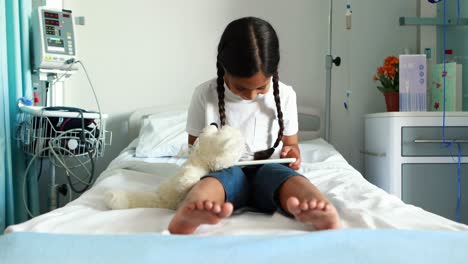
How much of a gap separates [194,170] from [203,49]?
1.56 m

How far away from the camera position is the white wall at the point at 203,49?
2.47 metres

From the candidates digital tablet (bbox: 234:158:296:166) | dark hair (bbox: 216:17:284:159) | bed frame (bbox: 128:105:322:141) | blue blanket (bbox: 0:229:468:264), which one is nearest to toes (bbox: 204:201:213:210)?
blue blanket (bbox: 0:229:468:264)

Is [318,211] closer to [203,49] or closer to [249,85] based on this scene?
[249,85]

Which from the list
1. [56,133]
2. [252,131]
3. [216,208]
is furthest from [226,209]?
[56,133]

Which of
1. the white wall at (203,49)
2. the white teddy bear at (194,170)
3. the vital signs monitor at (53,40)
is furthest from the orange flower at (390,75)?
the vital signs monitor at (53,40)

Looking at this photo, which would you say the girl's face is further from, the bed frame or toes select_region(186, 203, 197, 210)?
the bed frame

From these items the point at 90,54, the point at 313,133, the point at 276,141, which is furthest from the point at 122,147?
the point at 276,141

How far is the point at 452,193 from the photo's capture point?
76.7 inches

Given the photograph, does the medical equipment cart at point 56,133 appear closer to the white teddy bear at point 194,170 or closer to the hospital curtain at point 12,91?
the hospital curtain at point 12,91

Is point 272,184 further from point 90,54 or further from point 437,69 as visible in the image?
point 90,54

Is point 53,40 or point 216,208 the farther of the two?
point 53,40

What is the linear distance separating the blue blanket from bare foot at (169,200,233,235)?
0.13 metres

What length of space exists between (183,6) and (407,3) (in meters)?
1.34

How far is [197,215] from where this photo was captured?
786 mm
